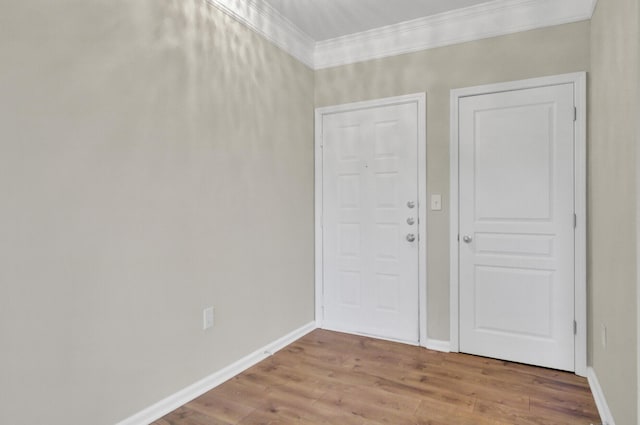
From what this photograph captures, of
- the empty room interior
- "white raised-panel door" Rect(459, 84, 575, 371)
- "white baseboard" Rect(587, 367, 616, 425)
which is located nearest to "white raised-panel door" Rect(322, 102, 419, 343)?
the empty room interior

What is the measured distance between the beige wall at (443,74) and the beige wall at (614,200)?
22 centimetres

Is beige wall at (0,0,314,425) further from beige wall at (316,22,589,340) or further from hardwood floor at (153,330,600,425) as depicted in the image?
beige wall at (316,22,589,340)

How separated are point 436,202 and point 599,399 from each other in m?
1.57

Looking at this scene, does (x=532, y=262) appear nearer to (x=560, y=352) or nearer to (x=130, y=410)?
(x=560, y=352)

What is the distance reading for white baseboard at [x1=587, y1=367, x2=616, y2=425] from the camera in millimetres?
1935

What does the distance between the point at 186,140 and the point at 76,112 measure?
63 centimetres

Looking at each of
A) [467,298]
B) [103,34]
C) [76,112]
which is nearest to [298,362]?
[467,298]

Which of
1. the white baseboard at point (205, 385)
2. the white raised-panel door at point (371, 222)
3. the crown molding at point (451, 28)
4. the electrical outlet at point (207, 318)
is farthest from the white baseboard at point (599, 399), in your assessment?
the crown molding at point (451, 28)

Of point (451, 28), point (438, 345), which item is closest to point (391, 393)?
point (438, 345)

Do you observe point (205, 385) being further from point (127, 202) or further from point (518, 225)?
point (518, 225)

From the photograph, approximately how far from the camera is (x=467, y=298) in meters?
2.91

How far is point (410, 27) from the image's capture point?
307 cm

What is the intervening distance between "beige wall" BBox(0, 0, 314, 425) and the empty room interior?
0.04 ft

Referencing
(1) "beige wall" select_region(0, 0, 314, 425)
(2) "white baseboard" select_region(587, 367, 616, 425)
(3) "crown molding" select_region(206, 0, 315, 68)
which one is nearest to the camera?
(1) "beige wall" select_region(0, 0, 314, 425)
